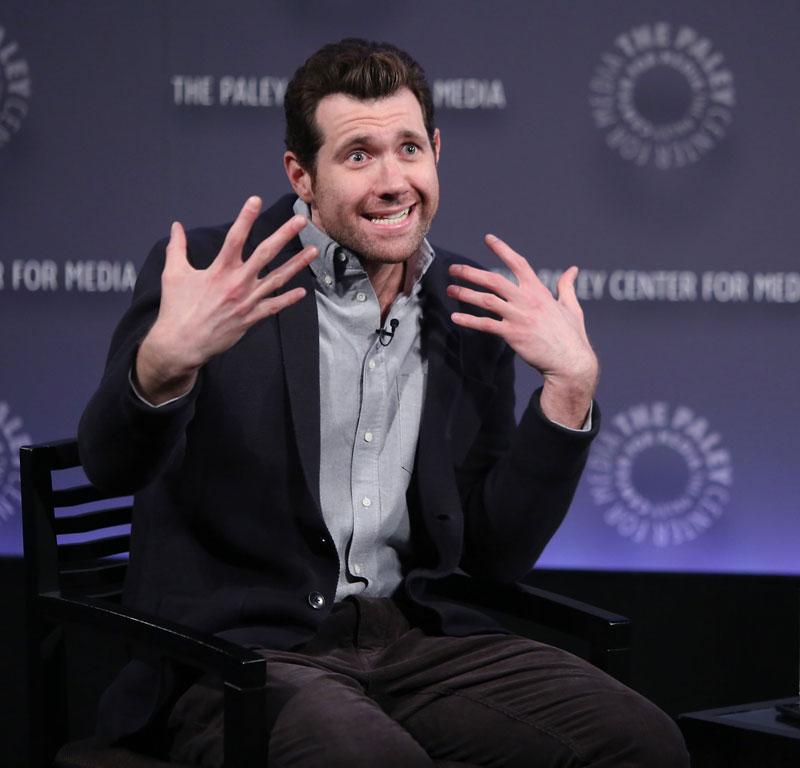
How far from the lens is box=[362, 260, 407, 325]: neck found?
229cm

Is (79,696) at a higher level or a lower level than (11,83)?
lower

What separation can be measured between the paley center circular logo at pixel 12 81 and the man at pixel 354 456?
1447 millimetres

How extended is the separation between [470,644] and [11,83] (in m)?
2.13

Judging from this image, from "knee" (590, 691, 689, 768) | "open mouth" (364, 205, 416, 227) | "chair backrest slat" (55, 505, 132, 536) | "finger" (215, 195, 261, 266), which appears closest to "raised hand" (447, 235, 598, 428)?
"open mouth" (364, 205, 416, 227)

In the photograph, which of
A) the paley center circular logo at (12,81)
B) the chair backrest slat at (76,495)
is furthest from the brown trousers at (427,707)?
the paley center circular logo at (12,81)

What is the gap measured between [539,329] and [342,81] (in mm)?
549

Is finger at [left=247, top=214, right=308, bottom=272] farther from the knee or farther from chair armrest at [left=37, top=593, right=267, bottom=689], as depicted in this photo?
the knee

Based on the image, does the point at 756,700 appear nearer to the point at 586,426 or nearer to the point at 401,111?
the point at 586,426

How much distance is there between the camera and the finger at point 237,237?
6.10 ft

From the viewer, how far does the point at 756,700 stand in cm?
352

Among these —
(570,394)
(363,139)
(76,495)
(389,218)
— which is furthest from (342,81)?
(76,495)

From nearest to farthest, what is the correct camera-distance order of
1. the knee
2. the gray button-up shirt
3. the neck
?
the knee → the gray button-up shirt → the neck

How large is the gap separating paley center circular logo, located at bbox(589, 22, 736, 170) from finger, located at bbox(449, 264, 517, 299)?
4.80ft

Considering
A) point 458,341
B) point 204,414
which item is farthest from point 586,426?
point 204,414
